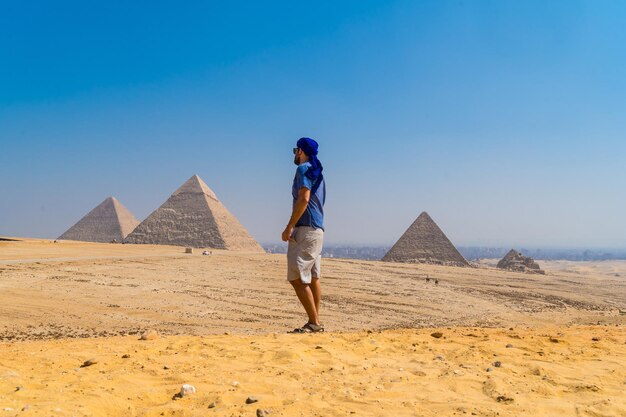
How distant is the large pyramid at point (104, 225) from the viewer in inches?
2007

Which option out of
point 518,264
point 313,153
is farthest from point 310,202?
point 518,264

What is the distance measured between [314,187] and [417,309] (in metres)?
6.45

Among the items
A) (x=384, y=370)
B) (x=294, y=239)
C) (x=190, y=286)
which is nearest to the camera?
(x=384, y=370)

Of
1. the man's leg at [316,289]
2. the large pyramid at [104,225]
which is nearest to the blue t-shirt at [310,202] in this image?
the man's leg at [316,289]

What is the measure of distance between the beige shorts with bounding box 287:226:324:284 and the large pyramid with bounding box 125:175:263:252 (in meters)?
37.4

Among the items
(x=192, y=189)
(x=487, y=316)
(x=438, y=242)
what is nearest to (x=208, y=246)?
(x=192, y=189)

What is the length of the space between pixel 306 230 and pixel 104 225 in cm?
5195

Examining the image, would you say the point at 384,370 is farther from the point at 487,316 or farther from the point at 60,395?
the point at 487,316

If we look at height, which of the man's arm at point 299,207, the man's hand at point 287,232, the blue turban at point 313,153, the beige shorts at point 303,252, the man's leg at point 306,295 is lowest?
the man's leg at point 306,295

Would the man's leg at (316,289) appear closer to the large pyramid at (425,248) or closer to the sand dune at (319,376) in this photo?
the sand dune at (319,376)

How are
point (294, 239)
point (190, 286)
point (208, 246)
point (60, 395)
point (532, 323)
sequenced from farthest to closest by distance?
point (208, 246) < point (190, 286) < point (532, 323) < point (294, 239) < point (60, 395)

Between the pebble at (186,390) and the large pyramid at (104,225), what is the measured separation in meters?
50.3

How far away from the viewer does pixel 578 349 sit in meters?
4.57

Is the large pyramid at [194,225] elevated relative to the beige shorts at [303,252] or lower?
elevated
